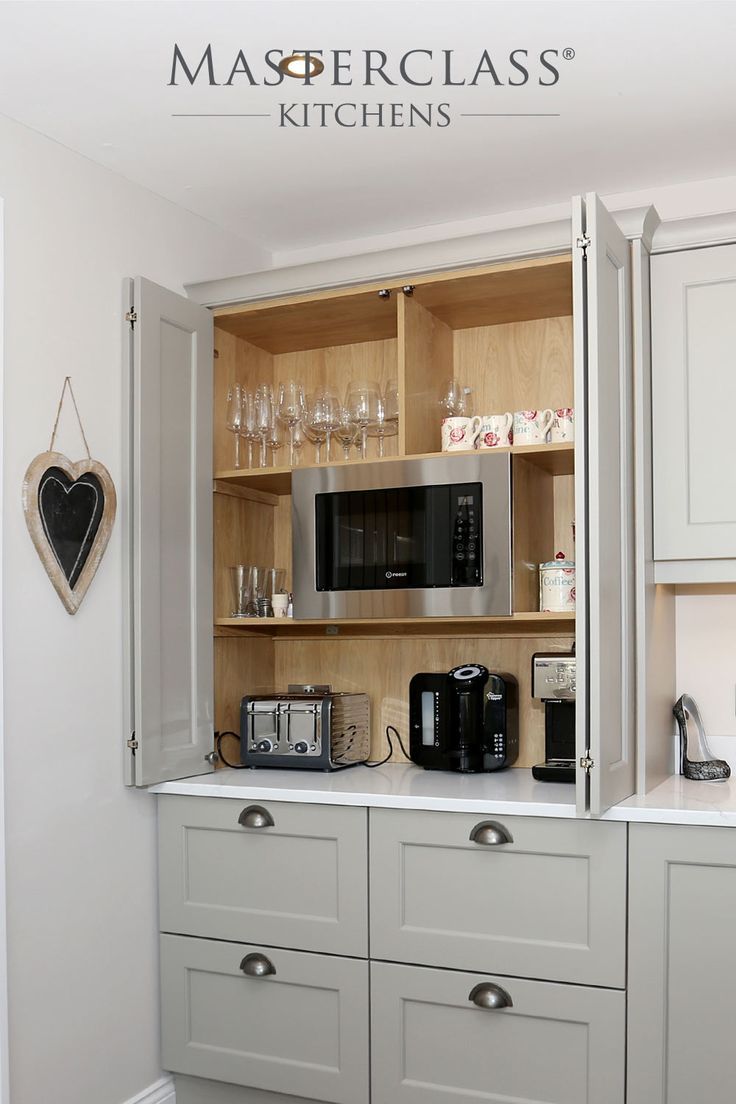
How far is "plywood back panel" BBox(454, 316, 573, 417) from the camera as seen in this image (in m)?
3.11

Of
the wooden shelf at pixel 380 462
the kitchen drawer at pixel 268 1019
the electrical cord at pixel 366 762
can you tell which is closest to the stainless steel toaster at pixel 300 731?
the electrical cord at pixel 366 762

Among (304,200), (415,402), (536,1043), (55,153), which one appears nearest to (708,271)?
(415,402)

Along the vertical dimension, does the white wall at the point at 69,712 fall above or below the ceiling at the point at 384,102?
below

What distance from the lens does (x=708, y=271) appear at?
2.62 meters

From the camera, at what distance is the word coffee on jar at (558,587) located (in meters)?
2.74

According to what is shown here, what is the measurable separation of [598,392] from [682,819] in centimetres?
94

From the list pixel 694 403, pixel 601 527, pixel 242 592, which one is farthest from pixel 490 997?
pixel 694 403

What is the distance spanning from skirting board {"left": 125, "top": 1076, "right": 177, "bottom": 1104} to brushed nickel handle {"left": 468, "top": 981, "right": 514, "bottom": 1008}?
94 cm

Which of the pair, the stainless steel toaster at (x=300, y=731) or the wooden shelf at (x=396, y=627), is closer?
the wooden shelf at (x=396, y=627)

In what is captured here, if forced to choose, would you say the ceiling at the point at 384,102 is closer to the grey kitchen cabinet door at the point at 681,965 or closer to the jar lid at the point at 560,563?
the jar lid at the point at 560,563

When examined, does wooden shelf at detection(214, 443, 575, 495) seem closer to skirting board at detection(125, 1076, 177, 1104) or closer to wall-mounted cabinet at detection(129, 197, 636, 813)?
wall-mounted cabinet at detection(129, 197, 636, 813)

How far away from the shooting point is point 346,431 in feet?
9.97

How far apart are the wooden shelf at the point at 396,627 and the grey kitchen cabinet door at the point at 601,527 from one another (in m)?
0.27

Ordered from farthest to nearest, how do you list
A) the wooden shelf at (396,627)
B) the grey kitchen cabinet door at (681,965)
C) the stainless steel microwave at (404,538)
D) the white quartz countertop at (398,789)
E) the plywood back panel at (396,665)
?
the plywood back panel at (396,665), the wooden shelf at (396,627), the stainless steel microwave at (404,538), the white quartz countertop at (398,789), the grey kitchen cabinet door at (681,965)
